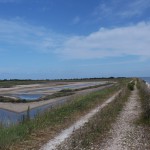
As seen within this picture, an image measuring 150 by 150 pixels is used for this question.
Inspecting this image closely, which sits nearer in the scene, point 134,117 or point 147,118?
point 147,118

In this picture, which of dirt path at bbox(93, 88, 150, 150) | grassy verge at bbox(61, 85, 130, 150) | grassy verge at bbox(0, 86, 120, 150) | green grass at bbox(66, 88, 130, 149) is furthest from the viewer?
grassy verge at bbox(0, 86, 120, 150)

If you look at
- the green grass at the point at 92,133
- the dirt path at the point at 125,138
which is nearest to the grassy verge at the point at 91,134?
the green grass at the point at 92,133

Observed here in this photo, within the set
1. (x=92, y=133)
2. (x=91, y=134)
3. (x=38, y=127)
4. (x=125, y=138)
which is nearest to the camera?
(x=125, y=138)

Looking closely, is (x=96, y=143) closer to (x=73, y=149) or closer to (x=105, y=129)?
(x=73, y=149)

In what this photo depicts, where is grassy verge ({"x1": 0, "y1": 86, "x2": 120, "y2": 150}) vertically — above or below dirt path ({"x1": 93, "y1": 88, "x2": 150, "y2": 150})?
above

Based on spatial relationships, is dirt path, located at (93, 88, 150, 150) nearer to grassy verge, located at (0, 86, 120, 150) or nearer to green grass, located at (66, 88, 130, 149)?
green grass, located at (66, 88, 130, 149)

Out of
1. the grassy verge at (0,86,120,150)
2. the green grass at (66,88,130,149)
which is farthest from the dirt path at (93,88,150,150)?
the grassy verge at (0,86,120,150)

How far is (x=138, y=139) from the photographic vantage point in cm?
1380

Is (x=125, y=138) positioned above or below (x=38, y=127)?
below

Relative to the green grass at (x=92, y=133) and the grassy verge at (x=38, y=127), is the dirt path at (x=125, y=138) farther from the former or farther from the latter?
the grassy verge at (x=38, y=127)

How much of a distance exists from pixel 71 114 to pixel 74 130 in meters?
5.54

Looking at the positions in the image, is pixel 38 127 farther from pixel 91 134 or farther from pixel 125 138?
pixel 125 138

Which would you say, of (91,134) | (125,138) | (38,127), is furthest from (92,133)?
(38,127)

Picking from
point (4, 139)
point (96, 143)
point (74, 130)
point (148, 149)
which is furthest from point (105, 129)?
point (4, 139)
